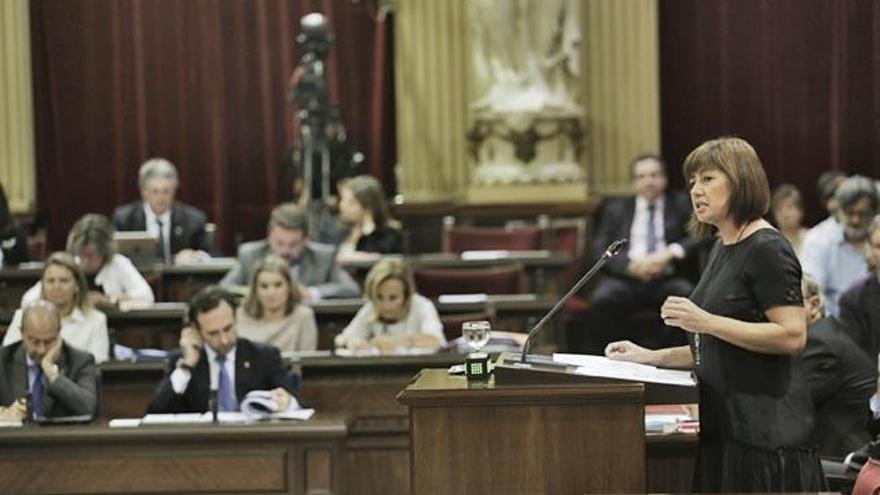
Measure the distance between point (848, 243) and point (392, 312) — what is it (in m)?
2.52

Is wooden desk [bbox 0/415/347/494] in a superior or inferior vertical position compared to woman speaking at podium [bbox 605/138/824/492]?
inferior

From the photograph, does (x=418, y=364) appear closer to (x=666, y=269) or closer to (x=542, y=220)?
(x=666, y=269)

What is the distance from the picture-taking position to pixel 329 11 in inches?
455

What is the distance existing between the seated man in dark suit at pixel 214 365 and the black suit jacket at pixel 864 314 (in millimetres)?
2331

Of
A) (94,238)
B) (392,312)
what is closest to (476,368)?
(392,312)

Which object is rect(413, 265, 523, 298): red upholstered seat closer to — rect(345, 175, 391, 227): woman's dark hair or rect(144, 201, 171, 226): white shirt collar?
rect(345, 175, 391, 227): woman's dark hair

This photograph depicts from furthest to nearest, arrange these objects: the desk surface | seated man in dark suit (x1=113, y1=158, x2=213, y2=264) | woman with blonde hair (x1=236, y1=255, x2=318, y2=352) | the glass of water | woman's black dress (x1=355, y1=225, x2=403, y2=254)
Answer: seated man in dark suit (x1=113, y1=158, x2=213, y2=264)
woman's black dress (x1=355, y1=225, x2=403, y2=254)
woman with blonde hair (x1=236, y1=255, x2=318, y2=352)
the desk surface
the glass of water

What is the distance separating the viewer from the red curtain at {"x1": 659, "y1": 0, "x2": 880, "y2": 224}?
10883 millimetres

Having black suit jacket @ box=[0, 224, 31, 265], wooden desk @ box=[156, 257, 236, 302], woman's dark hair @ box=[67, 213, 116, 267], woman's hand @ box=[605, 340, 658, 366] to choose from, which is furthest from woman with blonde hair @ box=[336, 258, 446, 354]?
woman's hand @ box=[605, 340, 658, 366]

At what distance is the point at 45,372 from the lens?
602cm

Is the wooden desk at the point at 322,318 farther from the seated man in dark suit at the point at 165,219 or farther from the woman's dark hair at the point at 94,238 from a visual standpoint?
the seated man in dark suit at the point at 165,219

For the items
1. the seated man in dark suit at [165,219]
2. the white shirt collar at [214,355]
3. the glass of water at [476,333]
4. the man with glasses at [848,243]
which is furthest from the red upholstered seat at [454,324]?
the glass of water at [476,333]

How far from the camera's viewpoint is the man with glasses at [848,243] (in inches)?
329

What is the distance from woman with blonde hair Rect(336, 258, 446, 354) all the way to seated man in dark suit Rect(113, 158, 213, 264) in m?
2.51
